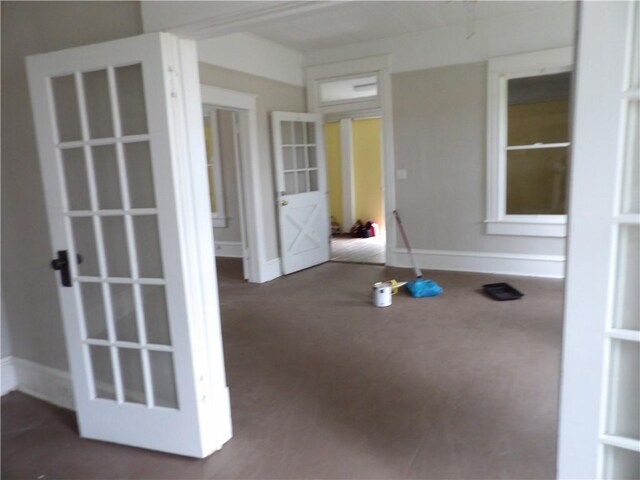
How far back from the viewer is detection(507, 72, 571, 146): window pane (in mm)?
4926

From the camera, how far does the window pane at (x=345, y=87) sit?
6.02 meters

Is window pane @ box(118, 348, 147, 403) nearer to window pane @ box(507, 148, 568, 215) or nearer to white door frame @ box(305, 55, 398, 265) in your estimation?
white door frame @ box(305, 55, 398, 265)

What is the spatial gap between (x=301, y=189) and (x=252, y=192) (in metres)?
0.97

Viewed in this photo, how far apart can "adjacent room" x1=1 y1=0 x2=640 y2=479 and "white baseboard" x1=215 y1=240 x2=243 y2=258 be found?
1.74 m

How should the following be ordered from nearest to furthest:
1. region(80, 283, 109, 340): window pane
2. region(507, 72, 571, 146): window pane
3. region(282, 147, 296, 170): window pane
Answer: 1. region(80, 283, 109, 340): window pane
2. region(507, 72, 571, 146): window pane
3. region(282, 147, 296, 170): window pane

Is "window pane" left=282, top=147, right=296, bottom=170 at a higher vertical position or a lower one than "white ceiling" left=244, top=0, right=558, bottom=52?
lower

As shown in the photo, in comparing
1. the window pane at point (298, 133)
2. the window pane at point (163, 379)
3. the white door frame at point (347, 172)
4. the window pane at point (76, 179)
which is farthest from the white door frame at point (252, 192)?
the white door frame at point (347, 172)

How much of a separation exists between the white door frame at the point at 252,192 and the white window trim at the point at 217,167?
1.50 m

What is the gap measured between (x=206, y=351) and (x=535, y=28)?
4.72 m

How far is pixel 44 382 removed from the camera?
279 cm

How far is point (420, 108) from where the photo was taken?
5.47 m

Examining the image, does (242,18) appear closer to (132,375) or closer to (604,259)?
(604,259)

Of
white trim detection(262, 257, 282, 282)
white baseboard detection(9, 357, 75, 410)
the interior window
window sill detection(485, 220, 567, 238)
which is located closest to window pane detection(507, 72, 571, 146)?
the interior window

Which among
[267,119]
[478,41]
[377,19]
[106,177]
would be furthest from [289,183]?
[106,177]
